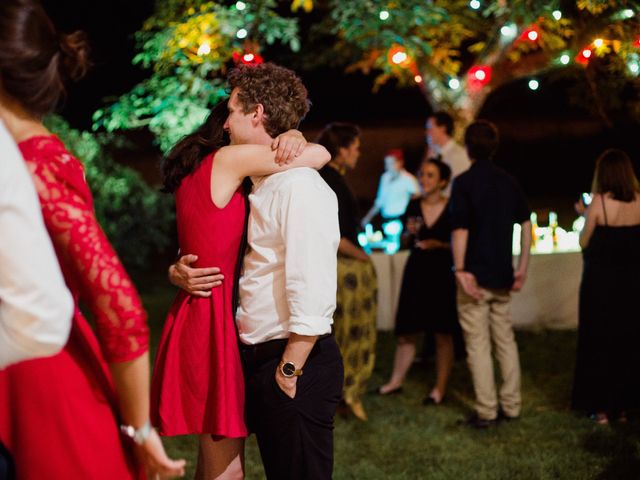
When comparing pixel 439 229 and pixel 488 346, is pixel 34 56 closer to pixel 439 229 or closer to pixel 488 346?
pixel 488 346

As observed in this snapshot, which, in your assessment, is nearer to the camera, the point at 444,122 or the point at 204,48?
the point at 444,122

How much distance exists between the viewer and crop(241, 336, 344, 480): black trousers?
2576mm

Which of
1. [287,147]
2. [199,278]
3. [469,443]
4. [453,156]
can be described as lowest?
[469,443]

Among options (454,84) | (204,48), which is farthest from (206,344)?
(454,84)

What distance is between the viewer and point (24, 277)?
1463mm

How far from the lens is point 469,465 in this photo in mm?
4430

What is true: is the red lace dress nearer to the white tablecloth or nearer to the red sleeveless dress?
the red sleeveless dress

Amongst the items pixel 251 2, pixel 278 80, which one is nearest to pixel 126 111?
pixel 251 2

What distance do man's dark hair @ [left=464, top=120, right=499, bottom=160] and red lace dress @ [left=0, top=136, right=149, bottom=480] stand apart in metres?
3.58

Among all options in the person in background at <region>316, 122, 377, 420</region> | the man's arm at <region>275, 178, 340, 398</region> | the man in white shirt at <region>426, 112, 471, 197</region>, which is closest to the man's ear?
the man's arm at <region>275, 178, 340, 398</region>

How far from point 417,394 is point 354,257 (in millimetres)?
1335

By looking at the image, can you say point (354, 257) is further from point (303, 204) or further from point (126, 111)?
point (126, 111)

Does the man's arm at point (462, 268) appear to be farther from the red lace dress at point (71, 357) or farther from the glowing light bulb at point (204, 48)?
the red lace dress at point (71, 357)

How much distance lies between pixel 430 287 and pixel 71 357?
4214mm
